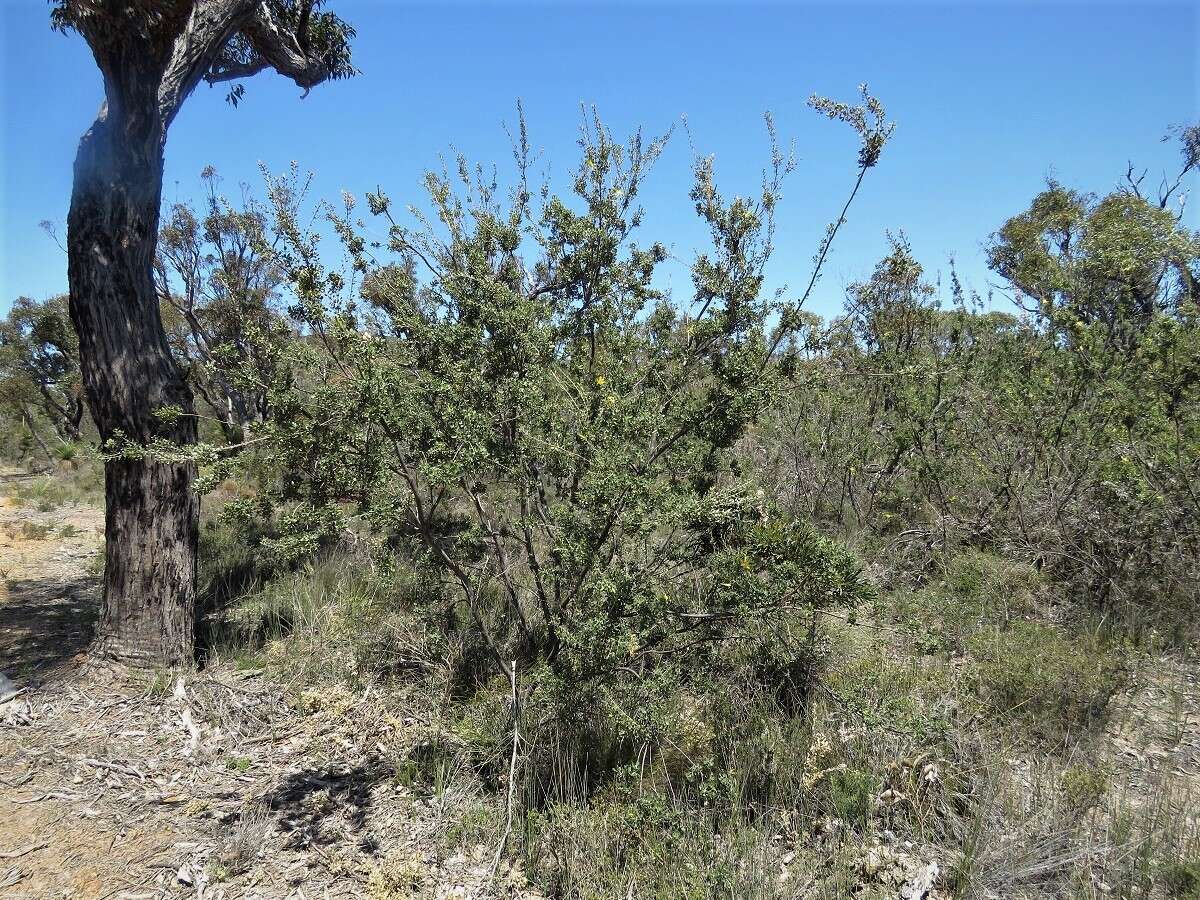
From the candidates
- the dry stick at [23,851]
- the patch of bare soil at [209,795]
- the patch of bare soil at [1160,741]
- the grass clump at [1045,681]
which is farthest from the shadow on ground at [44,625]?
the patch of bare soil at [1160,741]

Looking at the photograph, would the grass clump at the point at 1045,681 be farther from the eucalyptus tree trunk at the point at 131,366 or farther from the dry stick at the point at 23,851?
the eucalyptus tree trunk at the point at 131,366

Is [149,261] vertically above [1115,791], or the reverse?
[149,261]

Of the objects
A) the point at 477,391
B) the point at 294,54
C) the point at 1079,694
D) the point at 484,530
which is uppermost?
the point at 294,54

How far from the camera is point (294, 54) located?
613cm

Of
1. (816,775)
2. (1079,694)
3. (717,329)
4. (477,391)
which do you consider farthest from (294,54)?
(1079,694)

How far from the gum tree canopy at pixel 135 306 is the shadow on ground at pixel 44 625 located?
59 centimetres

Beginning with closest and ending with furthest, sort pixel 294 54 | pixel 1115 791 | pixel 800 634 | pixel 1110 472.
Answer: pixel 1115 791, pixel 800 634, pixel 1110 472, pixel 294 54

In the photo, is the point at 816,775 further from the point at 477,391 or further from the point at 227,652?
the point at 227,652

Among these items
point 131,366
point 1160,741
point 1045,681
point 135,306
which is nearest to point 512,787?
point 1045,681

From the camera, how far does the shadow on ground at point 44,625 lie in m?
4.93

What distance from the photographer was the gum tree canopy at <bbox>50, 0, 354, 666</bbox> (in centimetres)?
460

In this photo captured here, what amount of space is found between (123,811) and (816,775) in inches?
146

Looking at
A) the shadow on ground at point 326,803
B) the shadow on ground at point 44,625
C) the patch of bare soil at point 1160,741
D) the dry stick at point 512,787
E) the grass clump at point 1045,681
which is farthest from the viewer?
the shadow on ground at point 44,625

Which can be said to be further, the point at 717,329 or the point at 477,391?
the point at 717,329
